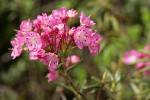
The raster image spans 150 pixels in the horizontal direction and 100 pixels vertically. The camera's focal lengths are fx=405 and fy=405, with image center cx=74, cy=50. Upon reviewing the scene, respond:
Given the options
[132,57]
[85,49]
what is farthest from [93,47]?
[85,49]

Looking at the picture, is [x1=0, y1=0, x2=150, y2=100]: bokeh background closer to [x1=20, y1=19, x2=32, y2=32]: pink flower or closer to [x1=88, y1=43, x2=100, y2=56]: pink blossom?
[x1=88, y1=43, x2=100, y2=56]: pink blossom

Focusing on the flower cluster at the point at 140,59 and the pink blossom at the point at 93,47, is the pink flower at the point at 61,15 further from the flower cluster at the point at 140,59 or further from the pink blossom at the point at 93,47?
the flower cluster at the point at 140,59

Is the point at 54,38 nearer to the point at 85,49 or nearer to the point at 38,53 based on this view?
the point at 38,53

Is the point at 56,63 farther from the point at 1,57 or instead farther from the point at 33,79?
the point at 1,57

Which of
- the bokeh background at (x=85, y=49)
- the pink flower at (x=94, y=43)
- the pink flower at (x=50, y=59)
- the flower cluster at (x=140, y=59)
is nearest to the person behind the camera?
the pink flower at (x=50, y=59)

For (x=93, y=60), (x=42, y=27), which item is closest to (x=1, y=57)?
(x=93, y=60)

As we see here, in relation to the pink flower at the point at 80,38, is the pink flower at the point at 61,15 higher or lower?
higher

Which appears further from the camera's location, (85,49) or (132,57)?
(85,49)

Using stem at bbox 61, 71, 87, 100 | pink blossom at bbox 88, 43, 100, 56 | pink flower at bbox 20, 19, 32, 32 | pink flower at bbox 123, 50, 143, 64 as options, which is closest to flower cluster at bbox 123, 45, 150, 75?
pink flower at bbox 123, 50, 143, 64

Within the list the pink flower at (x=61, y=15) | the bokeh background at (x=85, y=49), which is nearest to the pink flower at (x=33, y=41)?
the pink flower at (x=61, y=15)
